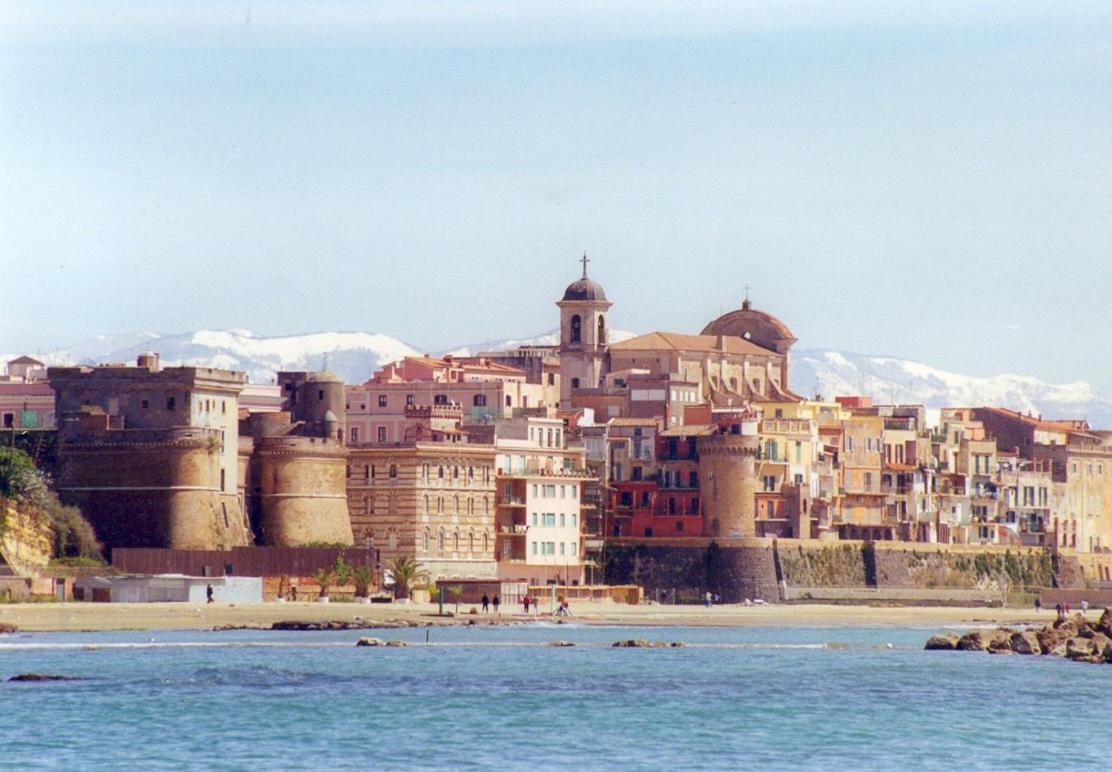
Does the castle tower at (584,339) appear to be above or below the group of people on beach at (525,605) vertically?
above

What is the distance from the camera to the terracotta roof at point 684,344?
152m

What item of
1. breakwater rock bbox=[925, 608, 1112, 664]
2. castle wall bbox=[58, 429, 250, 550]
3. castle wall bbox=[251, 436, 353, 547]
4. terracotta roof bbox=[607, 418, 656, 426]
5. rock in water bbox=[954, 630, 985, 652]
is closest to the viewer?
breakwater rock bbox=[925, 608, 1112, 664]

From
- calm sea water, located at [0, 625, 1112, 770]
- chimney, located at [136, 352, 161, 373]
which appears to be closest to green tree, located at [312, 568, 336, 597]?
chimney, located at [136, 352, 161, 373]

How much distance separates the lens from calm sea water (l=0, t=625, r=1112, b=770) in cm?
6147

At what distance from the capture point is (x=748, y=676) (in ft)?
269

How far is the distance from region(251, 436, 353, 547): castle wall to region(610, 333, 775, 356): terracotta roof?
36194 millimetres

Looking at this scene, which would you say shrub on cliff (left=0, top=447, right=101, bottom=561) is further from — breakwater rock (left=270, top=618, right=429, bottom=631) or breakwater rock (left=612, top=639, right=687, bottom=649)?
breakwater rock (left=612, top=639, right=687, bottom=649)

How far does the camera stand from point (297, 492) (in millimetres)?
117750

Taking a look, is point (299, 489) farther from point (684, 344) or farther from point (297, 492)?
point (684, 344)

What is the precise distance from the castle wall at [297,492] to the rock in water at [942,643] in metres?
29.1

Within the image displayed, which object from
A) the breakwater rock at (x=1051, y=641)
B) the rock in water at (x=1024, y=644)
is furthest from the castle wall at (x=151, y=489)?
the rock in water at (x=1024, y=644)

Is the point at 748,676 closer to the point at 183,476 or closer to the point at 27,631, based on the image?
the point at 27,631

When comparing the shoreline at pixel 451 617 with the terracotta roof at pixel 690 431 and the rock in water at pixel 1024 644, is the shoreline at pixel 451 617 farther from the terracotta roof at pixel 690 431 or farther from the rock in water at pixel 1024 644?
the rock in water at pixel 1024 644

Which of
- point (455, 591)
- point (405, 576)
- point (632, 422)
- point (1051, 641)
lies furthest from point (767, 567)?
point (1051, 641)
